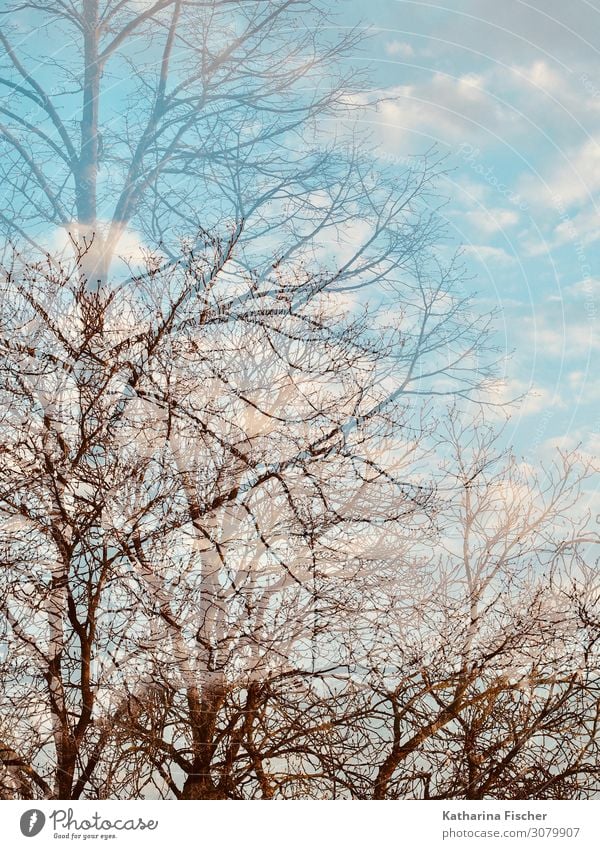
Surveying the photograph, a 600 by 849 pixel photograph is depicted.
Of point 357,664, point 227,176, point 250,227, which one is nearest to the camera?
point 357,664

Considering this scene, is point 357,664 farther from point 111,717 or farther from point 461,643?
point 111,717

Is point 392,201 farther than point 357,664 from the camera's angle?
Yes

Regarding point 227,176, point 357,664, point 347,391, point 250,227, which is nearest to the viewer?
point 357,664

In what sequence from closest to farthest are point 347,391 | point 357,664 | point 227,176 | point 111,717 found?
point 111,717 → point 357,664 → point 347,391 → point 227,176

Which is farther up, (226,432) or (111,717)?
(226,432)

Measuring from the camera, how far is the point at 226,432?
4902 mm

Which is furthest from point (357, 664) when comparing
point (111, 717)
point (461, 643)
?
point (111, 717)

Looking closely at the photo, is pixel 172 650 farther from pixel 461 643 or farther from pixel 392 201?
pixel 392 201

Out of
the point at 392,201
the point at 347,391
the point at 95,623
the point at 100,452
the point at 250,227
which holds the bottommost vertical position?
the point at 95,623

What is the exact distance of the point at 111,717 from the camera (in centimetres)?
438

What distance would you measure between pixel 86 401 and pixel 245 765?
2.42m
